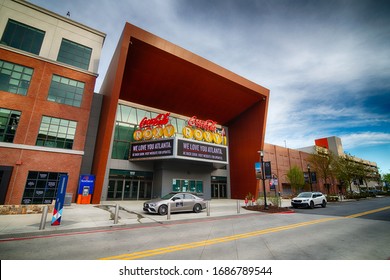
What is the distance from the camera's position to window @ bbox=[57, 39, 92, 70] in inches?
854

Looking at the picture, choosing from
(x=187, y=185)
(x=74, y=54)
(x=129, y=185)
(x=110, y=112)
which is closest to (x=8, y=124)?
(x=110, y=112)

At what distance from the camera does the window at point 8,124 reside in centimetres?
1727

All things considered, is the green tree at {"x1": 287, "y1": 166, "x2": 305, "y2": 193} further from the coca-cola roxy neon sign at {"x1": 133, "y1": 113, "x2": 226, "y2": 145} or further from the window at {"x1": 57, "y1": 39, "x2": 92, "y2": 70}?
the window at {"x1": 57, "y1": 39, "x2": 92, "y2": 70}

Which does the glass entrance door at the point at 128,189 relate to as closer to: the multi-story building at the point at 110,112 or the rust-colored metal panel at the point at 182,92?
the multi-story building at the point at 110,112

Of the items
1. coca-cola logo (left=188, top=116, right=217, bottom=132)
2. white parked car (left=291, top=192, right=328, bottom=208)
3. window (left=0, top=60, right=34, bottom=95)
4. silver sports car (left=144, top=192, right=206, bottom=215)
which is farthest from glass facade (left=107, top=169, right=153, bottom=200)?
white parked car (left=291, top=192, right=328, bottom=208)

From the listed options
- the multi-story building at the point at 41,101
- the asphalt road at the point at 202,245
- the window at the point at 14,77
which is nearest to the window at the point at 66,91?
the multi-story building at the point at 41,101

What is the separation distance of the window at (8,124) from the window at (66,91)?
11.5ft

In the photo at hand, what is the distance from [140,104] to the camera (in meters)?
29.8

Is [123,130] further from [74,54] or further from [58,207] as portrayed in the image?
[58,207]

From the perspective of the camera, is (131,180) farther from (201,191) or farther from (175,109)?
(175,109)

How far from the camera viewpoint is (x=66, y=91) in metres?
20.9

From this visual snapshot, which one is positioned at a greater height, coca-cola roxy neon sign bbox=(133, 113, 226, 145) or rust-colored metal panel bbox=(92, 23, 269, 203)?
rust-colored metal panel bbox=(92, 23, 269, 203)

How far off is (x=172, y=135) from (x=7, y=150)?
15559mm

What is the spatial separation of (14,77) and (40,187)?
36.7 feet
